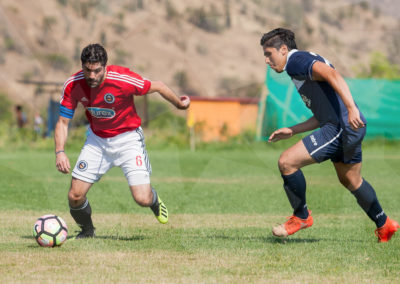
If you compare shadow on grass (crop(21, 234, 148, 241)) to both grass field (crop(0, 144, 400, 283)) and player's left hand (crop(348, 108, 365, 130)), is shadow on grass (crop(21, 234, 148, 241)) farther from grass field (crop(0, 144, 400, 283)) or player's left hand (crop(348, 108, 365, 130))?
player's left hand (crop(348, 108, 365, 130))

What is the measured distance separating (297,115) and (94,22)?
39286mm

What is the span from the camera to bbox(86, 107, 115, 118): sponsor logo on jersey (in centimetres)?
661


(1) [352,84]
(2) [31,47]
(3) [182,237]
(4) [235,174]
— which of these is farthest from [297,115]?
(2) [31,47]

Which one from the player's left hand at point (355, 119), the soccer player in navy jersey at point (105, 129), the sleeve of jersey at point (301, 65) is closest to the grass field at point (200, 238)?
Result: the soccer player in navy jersey at point (105, 129)

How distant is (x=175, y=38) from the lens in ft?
188

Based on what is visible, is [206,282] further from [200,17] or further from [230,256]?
[200,17]

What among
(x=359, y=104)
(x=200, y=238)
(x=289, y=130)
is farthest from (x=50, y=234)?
(x=359, y=104)

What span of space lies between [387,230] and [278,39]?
2171 mm

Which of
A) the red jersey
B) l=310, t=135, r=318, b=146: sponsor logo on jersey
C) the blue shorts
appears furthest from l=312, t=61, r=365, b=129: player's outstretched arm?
the red jersey

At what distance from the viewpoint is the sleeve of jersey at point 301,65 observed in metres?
6.09

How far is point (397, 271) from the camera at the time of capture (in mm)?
5332

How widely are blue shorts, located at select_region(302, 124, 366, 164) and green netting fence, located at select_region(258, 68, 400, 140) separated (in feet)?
61.2

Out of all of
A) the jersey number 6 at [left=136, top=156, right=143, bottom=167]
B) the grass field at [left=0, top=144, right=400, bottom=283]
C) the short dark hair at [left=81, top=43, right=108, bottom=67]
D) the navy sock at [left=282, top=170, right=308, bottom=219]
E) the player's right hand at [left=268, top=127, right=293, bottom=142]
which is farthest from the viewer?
the jersey number 6 at [left=136, top=156, right=143, bottom=167]

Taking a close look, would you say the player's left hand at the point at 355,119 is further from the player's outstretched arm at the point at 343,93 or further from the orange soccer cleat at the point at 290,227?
the orange soccer cleat at the point at 290,227
